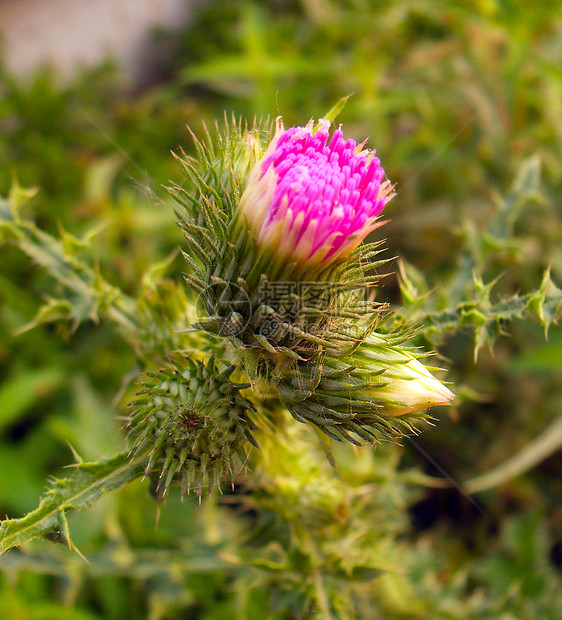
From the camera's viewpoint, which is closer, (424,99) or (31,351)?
(31,351)

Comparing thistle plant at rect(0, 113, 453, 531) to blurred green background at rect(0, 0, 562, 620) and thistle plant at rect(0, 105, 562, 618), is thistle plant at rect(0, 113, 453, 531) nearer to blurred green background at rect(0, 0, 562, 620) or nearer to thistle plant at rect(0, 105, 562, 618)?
thistle plant at rect(0, 105, 562, 618)

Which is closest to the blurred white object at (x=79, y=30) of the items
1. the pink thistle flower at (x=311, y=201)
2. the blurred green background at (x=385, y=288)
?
the blurred green background at (x=385, y=288)

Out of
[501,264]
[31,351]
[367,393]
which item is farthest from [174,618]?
[501,264]

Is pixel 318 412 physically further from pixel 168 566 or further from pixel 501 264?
pixel 501 264

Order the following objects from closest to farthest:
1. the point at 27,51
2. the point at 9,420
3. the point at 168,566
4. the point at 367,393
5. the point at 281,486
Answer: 1. the point at 367,393
2. the point at 281,486
3. the point at 168,566
4. the point at 9,420
5. the point at 27,51

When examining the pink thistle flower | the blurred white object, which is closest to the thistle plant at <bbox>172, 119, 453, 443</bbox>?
the pink thistle flower

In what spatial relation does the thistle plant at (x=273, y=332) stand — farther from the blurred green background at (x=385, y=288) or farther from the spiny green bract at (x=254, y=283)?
the blurred green background at (x=385, y=288)

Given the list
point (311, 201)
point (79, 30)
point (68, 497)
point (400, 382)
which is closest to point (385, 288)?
point (400, 382)
